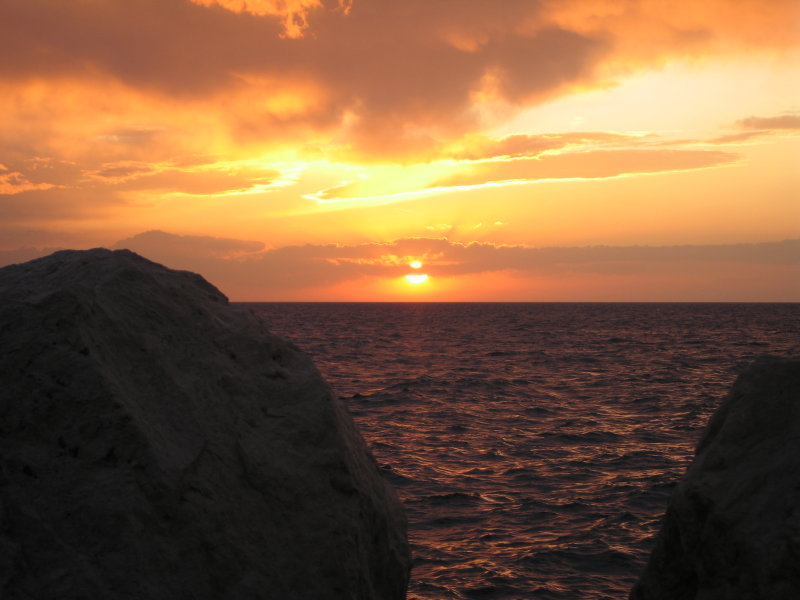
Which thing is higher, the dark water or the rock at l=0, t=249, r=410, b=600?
the rock at l=0, t=249, r=410, b=600

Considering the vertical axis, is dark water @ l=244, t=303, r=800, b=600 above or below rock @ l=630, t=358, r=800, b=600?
below

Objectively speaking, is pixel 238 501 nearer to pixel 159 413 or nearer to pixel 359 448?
pixel 159 413

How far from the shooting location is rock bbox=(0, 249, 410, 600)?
337 centimetres

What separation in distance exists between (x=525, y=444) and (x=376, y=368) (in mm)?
18346

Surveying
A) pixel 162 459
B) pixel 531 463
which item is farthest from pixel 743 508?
pixel 531 463

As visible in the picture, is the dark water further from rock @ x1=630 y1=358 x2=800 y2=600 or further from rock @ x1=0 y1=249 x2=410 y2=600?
rock @ x1=0 y1=249 x2=410 y2=600

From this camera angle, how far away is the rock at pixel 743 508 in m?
3.41

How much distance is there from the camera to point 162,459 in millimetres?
3635

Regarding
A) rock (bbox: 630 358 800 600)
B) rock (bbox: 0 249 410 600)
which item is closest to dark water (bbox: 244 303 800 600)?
rock (bbox: 630 358 800 600)

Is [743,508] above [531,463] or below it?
above

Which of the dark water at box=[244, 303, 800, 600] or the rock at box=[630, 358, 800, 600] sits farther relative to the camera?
the dark water at box=[244, 303, 800, 600]

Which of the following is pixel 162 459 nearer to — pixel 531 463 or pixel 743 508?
pixel 743 508

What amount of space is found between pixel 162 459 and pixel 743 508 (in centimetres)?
316

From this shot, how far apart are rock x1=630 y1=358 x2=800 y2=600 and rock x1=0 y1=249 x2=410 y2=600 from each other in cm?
182
